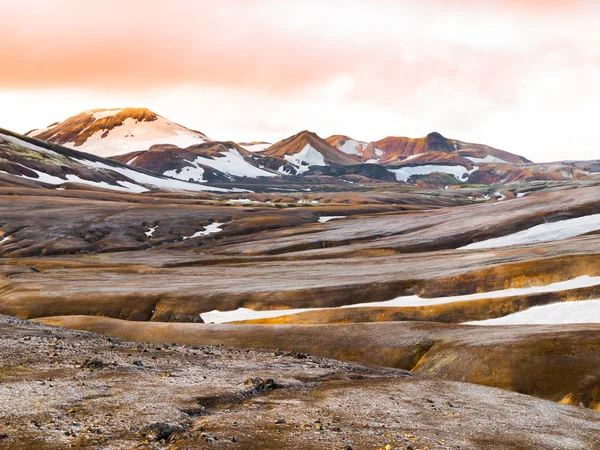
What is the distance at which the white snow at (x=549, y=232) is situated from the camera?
103188 mm

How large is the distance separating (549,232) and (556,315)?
183ft

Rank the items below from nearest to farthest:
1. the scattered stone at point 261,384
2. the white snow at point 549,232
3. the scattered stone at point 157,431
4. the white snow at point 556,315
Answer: the scattered stone at point 157,431 → the scattered stone at point 261,384 → the white snow at point 556,315 → the white snow at point 549,232

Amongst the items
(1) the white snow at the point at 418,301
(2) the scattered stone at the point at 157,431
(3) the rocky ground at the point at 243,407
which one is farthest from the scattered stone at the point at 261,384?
(1) the white snow at the point at 418,301

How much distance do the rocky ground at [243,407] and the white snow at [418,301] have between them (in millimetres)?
31356

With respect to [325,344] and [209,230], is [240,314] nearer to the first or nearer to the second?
[325,344]

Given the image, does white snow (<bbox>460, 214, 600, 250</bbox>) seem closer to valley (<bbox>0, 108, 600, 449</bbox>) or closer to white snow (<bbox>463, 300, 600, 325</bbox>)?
valley (<bbox>0, 108, 600, 449</bbox>)

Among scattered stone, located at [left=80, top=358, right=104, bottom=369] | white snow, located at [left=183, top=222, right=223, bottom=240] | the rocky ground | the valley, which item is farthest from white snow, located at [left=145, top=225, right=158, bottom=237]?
scattered stone, located at [left=80, top=358, right=104, bottom=369]

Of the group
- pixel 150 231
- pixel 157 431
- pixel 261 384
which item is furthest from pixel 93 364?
pixel 150 231

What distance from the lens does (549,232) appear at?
107 m

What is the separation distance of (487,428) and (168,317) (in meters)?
53.3

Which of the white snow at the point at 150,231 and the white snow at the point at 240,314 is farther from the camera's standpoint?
the white snow at the point at 150,231

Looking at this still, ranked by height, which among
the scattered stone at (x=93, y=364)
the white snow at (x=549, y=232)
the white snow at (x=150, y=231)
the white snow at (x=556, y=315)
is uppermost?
the white snow at (x=549, y=232)

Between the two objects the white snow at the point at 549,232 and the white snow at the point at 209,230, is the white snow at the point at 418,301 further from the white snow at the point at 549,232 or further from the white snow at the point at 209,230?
the white snow at the point at 209,230

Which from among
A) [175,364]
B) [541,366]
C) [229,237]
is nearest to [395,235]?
[229,237]
